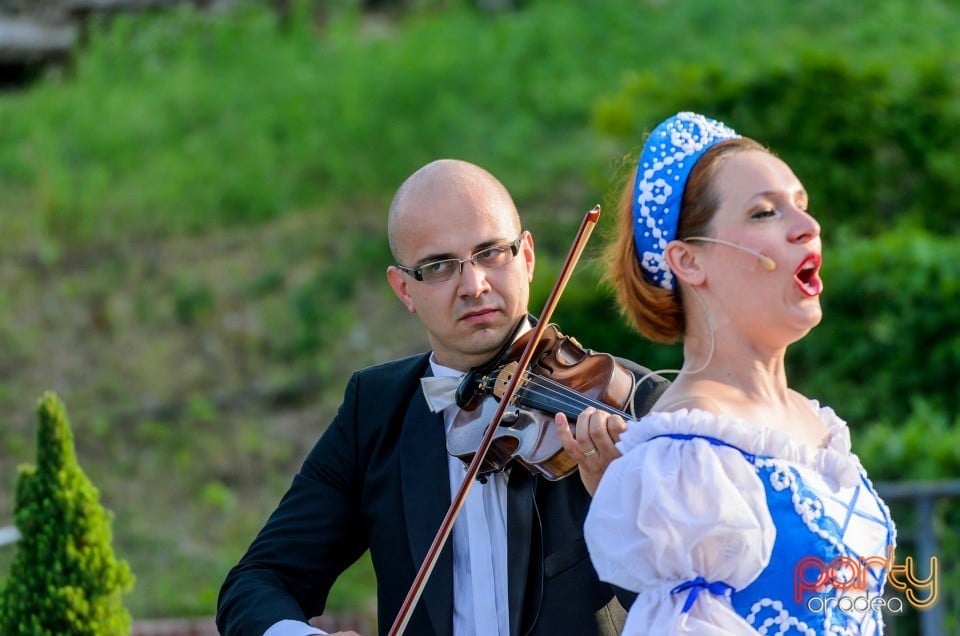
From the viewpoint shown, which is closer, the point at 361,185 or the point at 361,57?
the point at 361,185

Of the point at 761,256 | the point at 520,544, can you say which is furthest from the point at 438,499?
the point at 761,256

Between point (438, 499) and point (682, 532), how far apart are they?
3.01 ft

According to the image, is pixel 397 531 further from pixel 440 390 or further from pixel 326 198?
pixel 326 198

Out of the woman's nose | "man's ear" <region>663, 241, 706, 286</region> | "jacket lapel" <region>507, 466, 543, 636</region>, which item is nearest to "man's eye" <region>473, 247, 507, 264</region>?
"jacket lapel" <region>507, 466, 543, 636</region>

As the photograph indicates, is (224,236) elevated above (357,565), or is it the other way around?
(224,236)

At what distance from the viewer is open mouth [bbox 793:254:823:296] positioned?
2.70 meters

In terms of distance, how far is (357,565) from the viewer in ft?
26.2

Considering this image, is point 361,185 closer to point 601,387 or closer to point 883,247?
point 883,247

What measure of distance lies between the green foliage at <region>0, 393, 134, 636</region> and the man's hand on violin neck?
1.49m

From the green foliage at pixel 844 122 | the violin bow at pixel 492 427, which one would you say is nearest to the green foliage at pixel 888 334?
the green foliage at pixel 844 122

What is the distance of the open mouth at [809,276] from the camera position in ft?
8.87

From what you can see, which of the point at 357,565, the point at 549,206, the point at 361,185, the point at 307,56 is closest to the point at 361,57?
the point at 307,56

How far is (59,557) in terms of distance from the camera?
377 centimetres

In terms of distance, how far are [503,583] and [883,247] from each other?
16.0ft
